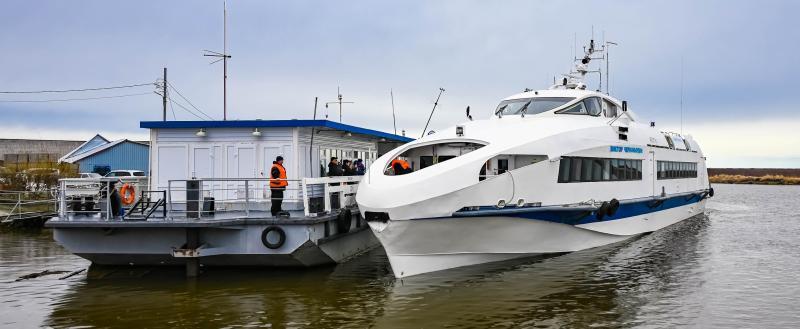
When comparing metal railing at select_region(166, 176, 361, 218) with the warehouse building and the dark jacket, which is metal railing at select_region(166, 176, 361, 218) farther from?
the warehouse building

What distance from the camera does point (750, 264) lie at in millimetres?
16891

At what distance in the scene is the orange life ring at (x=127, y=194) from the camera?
15356 mm

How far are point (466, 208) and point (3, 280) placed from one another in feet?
32.8

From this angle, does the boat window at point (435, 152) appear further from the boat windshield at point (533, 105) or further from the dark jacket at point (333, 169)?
the boat windshield at point (533, 105)

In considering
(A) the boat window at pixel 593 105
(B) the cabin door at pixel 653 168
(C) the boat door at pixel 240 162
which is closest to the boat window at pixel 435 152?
(C) the boat door at pixel 240 162

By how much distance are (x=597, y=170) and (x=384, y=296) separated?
7.32 m

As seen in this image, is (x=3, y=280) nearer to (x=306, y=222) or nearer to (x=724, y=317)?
(x=306, y=222)

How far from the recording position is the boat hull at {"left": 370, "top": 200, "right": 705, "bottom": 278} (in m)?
13.7

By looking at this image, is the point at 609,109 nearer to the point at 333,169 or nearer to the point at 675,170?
the point at 675,170

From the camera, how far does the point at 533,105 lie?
1898 centimetres

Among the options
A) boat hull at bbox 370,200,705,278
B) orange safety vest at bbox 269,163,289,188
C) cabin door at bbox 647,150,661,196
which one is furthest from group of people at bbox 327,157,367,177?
cabin door at bbox 647,150,661,196

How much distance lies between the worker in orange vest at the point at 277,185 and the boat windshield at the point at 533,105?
725 cm

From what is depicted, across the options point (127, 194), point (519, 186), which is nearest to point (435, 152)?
point (519, 186)

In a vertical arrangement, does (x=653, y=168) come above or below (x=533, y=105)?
below
